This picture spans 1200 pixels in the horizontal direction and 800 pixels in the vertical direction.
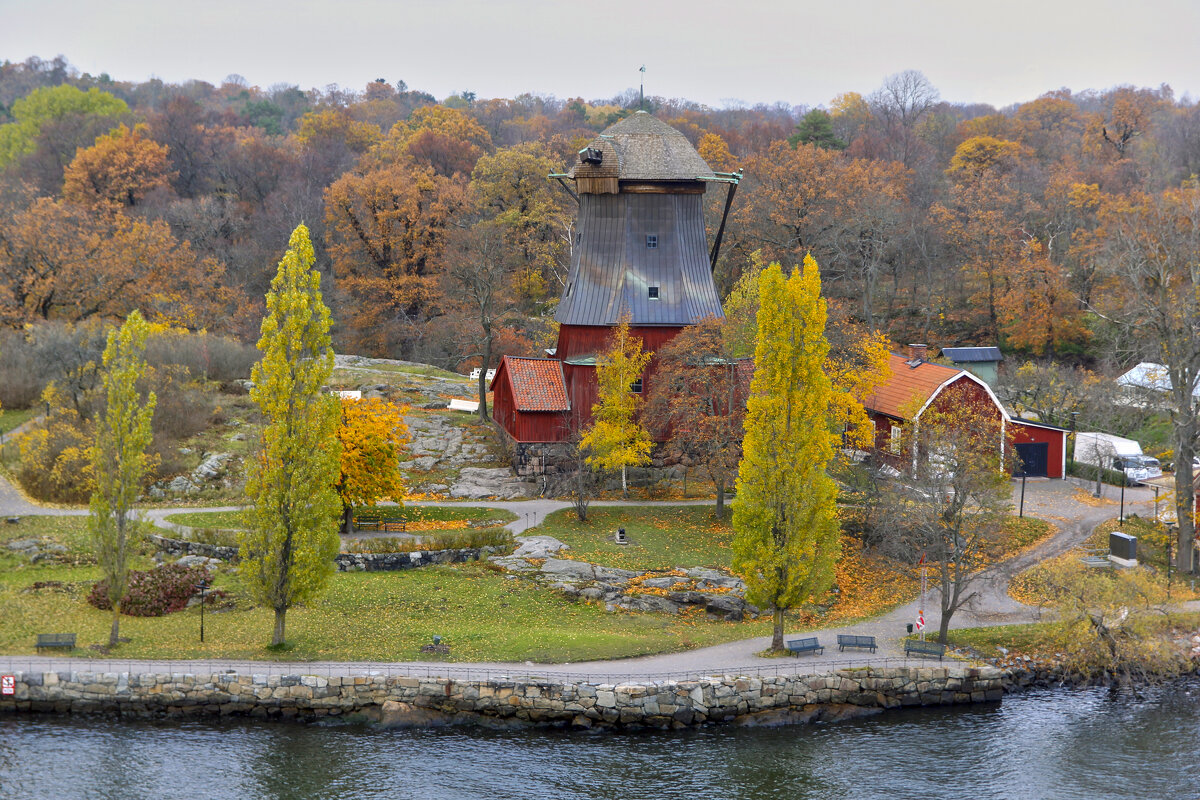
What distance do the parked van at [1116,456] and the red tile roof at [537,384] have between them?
24343 mm

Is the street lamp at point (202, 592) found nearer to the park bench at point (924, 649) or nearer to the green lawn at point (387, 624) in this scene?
the green lawn at point (387, 624)

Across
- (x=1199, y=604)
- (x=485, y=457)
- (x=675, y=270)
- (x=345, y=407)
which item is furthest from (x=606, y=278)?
(x=1199, y=604)

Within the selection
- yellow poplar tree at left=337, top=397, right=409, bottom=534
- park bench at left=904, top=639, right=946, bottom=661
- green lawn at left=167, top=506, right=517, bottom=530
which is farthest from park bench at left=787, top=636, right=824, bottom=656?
yellow poplar tree at left=337, top=397, right=409, bottom=534

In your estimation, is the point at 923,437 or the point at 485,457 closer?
the point at 923,437

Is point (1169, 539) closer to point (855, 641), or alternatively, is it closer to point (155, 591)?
point (855, 641)

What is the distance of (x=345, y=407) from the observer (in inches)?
1586

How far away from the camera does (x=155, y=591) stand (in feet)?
113

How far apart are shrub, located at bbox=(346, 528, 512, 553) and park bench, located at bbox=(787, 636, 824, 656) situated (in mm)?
12175

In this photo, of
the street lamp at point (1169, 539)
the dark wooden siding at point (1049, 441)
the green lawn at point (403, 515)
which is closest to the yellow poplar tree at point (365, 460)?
the green lawn at point (403, 515)

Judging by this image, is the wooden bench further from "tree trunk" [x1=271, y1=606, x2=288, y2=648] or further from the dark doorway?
the dark doorway

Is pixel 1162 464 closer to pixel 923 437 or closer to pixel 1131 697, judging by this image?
pixel 923 437

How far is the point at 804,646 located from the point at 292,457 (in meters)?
16.4

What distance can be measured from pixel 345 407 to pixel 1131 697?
28678 mm

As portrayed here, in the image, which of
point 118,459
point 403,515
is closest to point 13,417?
point 403,515
